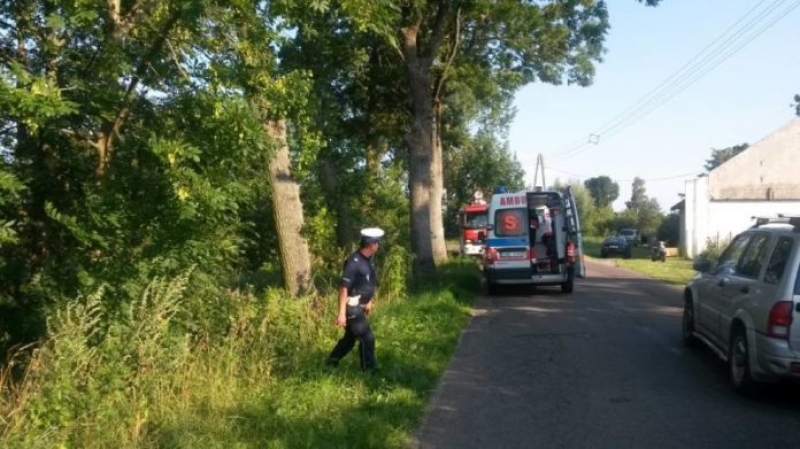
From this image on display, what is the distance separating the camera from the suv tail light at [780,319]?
26.7 ft

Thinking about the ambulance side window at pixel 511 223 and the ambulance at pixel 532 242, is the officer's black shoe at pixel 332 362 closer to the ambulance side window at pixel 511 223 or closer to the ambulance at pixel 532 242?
the ambulance at pixel 532 242

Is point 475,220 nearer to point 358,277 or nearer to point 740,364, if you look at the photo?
point 358,277

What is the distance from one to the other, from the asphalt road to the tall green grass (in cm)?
54

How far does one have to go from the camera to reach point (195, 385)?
8.20 m

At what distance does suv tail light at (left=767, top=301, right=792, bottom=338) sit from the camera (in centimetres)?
812

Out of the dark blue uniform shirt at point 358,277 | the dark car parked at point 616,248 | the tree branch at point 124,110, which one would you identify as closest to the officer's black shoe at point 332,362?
the dark blue uniform shirt at point 358,277

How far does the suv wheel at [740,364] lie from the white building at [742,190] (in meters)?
45.0

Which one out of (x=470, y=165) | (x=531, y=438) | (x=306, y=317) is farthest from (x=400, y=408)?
(x=470, y=165)

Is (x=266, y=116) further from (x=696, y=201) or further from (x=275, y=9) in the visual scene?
(x=696, y=201)

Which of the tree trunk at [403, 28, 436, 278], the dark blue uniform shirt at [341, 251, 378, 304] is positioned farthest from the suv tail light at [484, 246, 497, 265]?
the dark blue uniform shirt at [341, 251, 378, 304]

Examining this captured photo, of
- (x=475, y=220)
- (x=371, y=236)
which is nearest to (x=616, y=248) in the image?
(x=475, y=220)

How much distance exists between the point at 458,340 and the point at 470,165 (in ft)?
136

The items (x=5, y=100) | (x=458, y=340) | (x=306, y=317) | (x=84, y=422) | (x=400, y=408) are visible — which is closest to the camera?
(x=84, y=422)

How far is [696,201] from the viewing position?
53812 millimetres
